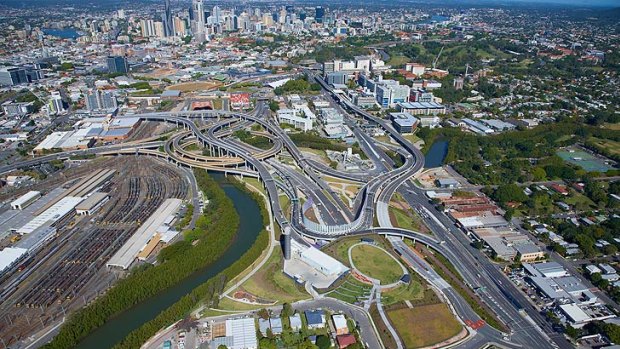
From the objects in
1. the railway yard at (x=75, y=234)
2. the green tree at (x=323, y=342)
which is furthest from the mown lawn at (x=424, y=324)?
the railway yard at (x=75, y=234)

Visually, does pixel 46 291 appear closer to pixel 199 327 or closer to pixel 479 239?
pixel 199 327

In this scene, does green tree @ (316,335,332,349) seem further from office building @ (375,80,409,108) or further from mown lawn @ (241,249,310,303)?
office building @ (375,80,409,108)

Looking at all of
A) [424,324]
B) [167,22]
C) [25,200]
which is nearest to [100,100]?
A: [25,200]

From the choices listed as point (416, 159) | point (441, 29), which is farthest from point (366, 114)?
point (441, 29)

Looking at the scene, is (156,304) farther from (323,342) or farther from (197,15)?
(197,15)

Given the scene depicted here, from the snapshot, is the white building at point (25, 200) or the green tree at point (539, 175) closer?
the white building at point (25, 200)

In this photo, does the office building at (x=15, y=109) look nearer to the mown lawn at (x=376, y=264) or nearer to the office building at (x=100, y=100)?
the office building at (x=100, y=100)

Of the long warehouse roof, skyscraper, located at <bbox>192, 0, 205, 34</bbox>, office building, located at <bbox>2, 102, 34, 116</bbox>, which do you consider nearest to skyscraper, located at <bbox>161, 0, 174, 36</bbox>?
skyscraper, located at <bbox>192, 0, 205, 34</bbox>
